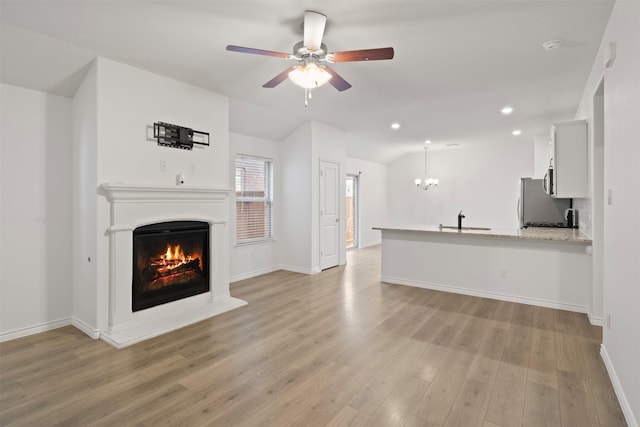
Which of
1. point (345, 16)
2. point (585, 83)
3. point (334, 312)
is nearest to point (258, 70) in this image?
point (345, 16)

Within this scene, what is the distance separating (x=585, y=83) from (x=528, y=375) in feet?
12.8

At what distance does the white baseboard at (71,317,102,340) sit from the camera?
312 cm

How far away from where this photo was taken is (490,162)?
27.9 feet

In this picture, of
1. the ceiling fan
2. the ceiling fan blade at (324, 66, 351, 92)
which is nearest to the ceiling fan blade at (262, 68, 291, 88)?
the ceiling fan

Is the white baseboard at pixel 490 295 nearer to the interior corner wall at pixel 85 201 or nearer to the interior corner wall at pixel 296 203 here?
the interior corner wall at pixel 296 203

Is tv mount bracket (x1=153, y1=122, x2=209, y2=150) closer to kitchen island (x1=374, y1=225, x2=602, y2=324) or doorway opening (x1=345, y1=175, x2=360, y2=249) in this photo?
kitchen island (x1=374, y1=225, x2=602, y2=324)

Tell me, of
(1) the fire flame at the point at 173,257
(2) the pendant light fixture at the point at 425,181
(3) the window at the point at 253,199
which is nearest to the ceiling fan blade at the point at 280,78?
(1) the fire flame at the point at 173,257

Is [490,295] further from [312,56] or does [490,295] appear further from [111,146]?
[111,146]

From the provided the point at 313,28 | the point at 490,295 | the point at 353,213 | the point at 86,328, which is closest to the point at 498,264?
the point at 490,295

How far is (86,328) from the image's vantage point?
3.27m

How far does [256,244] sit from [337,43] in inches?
144

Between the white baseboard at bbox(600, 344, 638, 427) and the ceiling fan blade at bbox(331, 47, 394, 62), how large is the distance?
109 inches

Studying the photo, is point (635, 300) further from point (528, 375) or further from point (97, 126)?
point (97, 126)

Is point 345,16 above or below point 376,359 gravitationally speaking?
above
